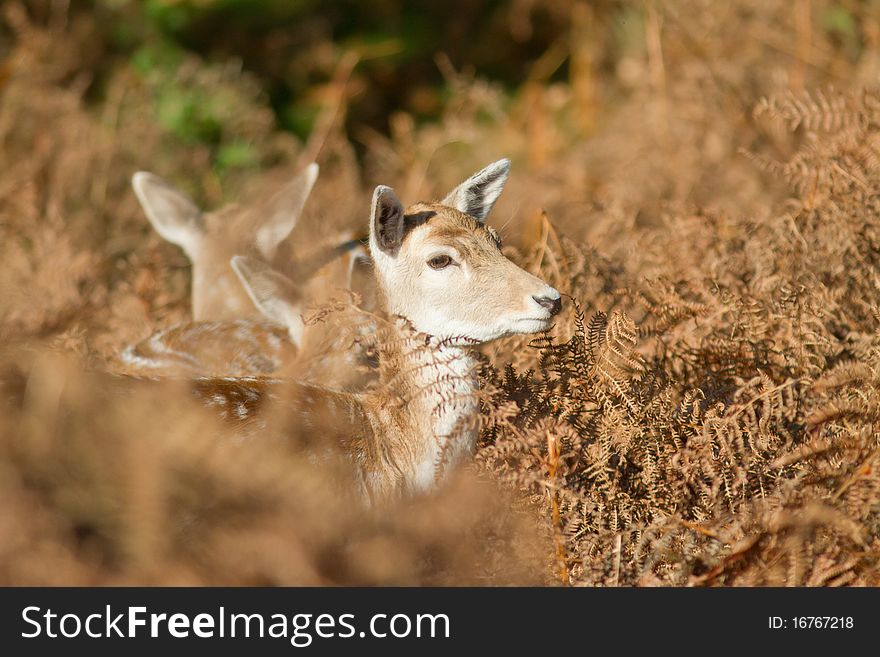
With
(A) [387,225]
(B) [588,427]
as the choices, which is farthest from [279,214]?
(B) [588,427]

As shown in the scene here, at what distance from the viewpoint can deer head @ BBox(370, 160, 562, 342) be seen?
4430 millimetres

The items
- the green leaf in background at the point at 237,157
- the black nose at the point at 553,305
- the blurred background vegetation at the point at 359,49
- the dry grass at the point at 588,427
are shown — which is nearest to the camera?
the dry grass at the point at 588,427

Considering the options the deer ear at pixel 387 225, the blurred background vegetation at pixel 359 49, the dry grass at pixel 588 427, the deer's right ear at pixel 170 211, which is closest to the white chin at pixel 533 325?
the dry grass at pixel 588 427

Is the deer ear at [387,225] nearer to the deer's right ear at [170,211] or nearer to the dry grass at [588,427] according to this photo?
the dry grass at [588,427]

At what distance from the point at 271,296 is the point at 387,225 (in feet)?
5.70

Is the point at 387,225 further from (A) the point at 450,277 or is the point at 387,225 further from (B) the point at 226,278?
(B) the point at 226,278

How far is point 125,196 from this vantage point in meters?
8.34

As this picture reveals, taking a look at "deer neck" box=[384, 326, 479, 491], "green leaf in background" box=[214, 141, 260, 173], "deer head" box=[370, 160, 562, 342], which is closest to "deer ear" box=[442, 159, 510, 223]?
"deer head" box=[370, 160, 562, 342]

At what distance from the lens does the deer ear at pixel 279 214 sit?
7.56m

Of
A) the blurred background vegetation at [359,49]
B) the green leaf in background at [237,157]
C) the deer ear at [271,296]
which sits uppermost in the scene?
the blurred background vegetation at [359,49]

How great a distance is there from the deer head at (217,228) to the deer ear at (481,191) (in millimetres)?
2214

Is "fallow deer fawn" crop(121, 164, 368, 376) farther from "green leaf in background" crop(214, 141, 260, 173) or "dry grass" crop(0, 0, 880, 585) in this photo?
"green leaf in background" crop(214, 141, 260, 173)

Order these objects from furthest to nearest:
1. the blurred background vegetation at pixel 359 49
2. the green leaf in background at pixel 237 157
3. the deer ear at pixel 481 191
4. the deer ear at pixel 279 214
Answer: the blurred background vegetation at pixel 359 49
the green leaf in background at pixel 237 157
the deer ear at pixel 279 214
the deer ear at pixel 481 191

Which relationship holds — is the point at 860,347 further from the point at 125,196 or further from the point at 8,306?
the point at 125,196
